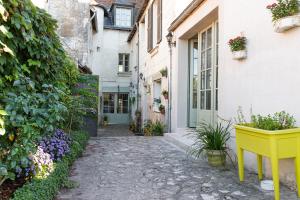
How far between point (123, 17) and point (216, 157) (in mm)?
17245

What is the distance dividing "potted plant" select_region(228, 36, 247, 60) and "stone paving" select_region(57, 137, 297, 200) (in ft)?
5.66

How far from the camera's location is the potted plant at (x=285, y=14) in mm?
3275

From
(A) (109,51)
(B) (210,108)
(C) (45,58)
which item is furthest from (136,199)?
(A) (109,51)

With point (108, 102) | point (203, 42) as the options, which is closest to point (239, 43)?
point (203, 42)

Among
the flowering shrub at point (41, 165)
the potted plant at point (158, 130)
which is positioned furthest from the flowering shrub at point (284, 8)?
the potted plant at point (158, 130)

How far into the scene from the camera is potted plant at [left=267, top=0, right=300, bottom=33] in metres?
3.28

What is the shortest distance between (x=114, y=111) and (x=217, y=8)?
15764 mm

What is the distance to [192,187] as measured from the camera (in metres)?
3.74

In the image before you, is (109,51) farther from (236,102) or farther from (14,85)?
(14,85)

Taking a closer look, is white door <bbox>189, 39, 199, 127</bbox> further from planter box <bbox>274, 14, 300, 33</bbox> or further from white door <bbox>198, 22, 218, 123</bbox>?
planter box <bbox>274, 14, 300, 33</bbox>

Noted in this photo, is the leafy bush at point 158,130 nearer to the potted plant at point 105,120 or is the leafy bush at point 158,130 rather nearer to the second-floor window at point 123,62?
the potted plant at point 105,120

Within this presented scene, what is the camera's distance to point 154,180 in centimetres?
405

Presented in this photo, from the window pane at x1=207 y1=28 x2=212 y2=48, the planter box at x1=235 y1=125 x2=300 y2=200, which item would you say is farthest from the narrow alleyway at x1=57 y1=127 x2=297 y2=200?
the window pane at x1=207 y1=28 x2=212 y2=48

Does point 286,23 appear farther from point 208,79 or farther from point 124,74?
point 124,74
